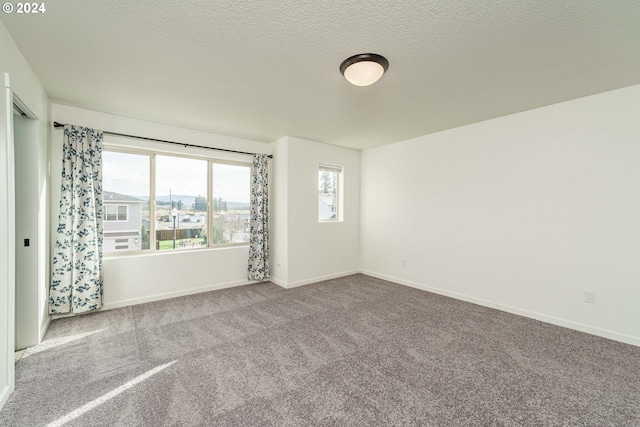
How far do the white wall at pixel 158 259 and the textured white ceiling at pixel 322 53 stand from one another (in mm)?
261

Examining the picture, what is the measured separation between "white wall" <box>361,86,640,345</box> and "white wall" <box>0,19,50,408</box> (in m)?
4.62

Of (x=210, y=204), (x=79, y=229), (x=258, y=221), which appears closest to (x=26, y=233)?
(x=79, y=229)

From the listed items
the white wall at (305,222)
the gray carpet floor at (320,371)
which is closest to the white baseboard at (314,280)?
the white wall at (305,222)

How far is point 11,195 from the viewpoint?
1.86 m

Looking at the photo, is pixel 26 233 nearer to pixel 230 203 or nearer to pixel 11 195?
pixel 11 195

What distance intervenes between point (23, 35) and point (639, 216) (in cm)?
548

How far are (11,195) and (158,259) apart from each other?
2.06 m

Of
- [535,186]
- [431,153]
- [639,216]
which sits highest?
[431,153]

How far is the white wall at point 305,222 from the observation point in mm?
4434

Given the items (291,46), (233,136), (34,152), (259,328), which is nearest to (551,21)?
(291,46)

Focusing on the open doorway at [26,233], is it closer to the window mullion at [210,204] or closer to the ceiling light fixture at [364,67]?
the window mullion at [210,204]

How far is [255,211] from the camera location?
4574mm

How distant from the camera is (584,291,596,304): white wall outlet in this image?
9.19ft

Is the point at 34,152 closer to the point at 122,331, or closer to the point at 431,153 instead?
the point at 122,331
